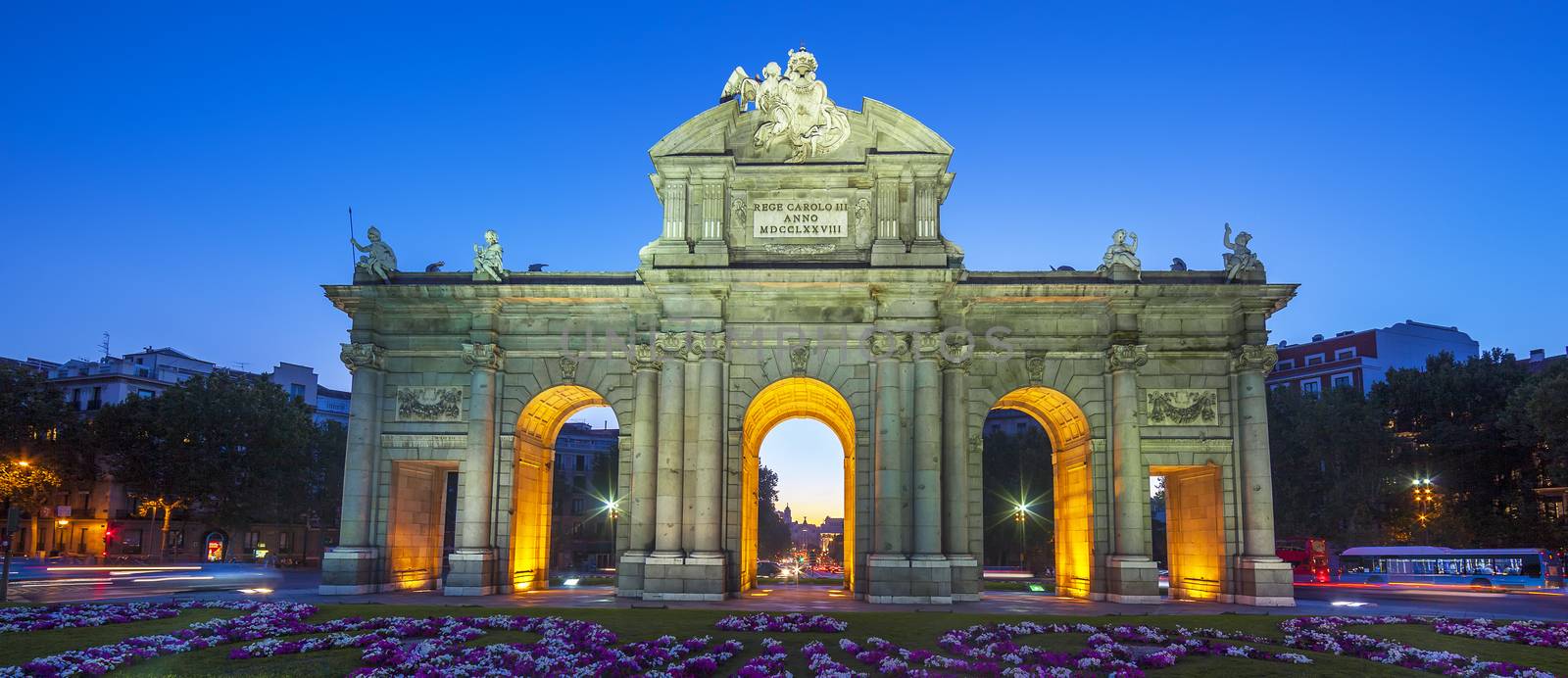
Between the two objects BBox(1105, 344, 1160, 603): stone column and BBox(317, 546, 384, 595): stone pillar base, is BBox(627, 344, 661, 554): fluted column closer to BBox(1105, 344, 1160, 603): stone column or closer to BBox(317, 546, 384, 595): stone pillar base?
BBox(317, 546, 384, 595): stone pillar base

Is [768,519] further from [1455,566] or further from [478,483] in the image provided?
[478,483]

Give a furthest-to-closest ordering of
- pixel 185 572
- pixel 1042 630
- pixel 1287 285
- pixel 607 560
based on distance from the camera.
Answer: pixel 607 560 → pixel 185 572 → pixel 1287 285 → pixel 1042 630

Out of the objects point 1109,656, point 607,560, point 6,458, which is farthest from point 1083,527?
point 607,560

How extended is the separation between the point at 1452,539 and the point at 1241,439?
41047mm

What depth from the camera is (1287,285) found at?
38.9 metres

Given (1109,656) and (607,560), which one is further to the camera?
(607,560)

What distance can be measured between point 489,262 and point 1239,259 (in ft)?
94.5

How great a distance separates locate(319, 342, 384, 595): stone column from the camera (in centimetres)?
3841

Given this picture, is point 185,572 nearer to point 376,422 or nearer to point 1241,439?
point 376,422

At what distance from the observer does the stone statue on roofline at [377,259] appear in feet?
134

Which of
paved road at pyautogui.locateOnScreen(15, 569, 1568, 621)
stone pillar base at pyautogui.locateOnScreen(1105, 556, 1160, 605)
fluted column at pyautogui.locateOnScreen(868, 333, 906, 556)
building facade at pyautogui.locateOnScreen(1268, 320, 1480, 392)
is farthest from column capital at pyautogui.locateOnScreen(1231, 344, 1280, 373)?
building facade at pyautogui.locateOnScreen(1268, 320, 1480, 392)

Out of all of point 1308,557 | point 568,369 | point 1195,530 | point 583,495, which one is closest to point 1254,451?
point 1195,530

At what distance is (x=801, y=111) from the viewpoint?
39.2 meters

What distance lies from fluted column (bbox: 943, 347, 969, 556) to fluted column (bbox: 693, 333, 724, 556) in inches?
319
